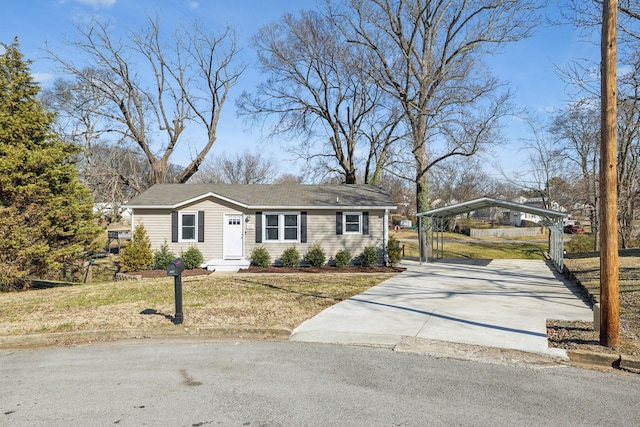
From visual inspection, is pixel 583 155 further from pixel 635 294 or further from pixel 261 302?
pixel 261 302

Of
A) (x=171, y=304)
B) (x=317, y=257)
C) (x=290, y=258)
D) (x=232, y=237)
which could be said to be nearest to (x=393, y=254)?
(x=317, y=257)

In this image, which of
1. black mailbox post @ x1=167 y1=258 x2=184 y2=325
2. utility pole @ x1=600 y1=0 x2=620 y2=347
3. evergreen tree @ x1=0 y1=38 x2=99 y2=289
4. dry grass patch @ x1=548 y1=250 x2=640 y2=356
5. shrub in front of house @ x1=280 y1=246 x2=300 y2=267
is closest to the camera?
utility pole @ x1=600 y1=0 x2=620 y2=347

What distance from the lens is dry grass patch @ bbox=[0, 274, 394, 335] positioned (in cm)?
776

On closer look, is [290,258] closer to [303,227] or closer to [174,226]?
[303,227]

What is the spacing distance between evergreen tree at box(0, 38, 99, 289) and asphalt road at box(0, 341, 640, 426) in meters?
7.59

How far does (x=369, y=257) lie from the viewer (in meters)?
18.3

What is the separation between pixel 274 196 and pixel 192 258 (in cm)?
455

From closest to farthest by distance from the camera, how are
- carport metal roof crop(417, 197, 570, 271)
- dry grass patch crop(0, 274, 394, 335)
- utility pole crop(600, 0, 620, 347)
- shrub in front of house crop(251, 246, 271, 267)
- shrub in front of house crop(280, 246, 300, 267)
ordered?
utility pole crop(600, 0, 620, 347), dry grass patch crop(0, 274, 394, 335), carport metal roof crop(417, 197, 570, 271), shrub in front of house crop(251, 246, 271, 267), shrub in front of house crop(280, 246, 300, 267)

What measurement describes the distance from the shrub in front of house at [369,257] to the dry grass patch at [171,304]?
4440 mm

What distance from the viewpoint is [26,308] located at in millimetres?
9383

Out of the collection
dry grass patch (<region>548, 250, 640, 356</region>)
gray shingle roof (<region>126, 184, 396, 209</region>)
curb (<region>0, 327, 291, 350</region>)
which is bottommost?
curb (<region>0, 327, 291, 350</region>)

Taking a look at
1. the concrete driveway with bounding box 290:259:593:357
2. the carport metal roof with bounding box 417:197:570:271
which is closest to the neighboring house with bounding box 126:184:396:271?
the carport metal roof with bounding box 417:197:570:271

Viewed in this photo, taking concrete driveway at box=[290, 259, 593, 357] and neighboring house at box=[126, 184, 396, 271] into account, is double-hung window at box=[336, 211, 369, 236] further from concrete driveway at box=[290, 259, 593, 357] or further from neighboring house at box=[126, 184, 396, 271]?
concrete driveway at box=[290, 259, 593, 357]

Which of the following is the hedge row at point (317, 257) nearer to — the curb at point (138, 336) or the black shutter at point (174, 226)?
the black shutter at point (174, 226)
